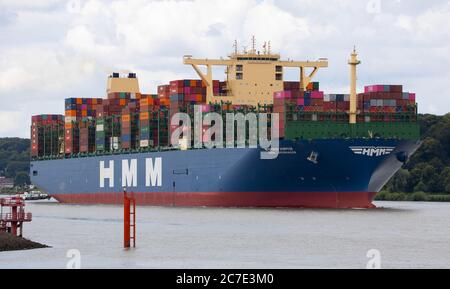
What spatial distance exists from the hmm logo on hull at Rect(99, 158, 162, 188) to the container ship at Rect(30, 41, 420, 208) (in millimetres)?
96

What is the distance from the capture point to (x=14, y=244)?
49000mm

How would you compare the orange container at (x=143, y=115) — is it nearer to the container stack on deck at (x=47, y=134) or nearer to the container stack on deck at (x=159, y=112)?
the container stack on deck at (x=159, y=112)

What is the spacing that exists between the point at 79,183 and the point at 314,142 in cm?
4159

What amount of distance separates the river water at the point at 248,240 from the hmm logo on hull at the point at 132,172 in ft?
57.8

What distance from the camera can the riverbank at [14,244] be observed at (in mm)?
48469

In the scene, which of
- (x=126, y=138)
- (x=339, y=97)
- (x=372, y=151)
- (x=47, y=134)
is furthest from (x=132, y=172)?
(x=372, y=151)

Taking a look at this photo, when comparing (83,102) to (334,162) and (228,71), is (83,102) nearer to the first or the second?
(228,71)

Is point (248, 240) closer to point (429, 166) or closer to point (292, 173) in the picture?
point (292, 173)

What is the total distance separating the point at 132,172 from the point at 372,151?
2989cm

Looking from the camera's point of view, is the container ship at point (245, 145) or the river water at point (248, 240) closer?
the river water at point (248, 240)
